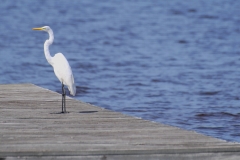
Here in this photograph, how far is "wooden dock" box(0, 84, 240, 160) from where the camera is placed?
19.0 feet

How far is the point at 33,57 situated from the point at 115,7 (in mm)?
21969

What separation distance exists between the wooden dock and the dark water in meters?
2.84

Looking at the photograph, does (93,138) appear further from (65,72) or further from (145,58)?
(145,58)

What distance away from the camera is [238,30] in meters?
29.2

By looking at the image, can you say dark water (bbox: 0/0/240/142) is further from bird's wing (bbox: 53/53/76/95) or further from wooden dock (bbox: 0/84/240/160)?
wooden dock (bbox: 0/84/240/160)

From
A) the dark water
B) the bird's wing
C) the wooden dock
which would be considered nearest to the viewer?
the wooden dock

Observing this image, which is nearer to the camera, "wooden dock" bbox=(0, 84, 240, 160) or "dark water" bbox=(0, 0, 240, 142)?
"wooden dock" bbox=(0, 84, 240, 160)

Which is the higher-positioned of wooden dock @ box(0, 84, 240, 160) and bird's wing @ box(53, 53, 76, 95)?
bird's wing @ box(53, 53, 76, 95)

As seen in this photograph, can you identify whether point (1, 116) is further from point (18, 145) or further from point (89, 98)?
point (89, 98)

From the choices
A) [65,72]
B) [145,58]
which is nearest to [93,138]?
[65,72]

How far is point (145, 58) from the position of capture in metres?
20.6

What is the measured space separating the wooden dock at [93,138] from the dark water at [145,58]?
9.32 ft

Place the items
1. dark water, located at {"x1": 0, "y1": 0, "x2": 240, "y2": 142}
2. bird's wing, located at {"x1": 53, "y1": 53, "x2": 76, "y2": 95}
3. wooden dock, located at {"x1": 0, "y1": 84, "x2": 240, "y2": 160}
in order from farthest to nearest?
1. dark water, located at {"x1": 0, "y1": 0, "x2": 240, "y2": 142}
2. bird's wing, located at {"x1": 53, "y1": 53, "x2": 76, "y2": 95}
3. wooden dock, located at {"x1": 0, "y1": 84, "x2": 240, "y2": 160}

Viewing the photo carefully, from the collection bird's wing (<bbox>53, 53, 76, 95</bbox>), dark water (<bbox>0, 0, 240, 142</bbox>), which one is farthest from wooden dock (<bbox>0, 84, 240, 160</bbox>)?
dark water (<bbox>0, 0, 240, 142</bbox>)
